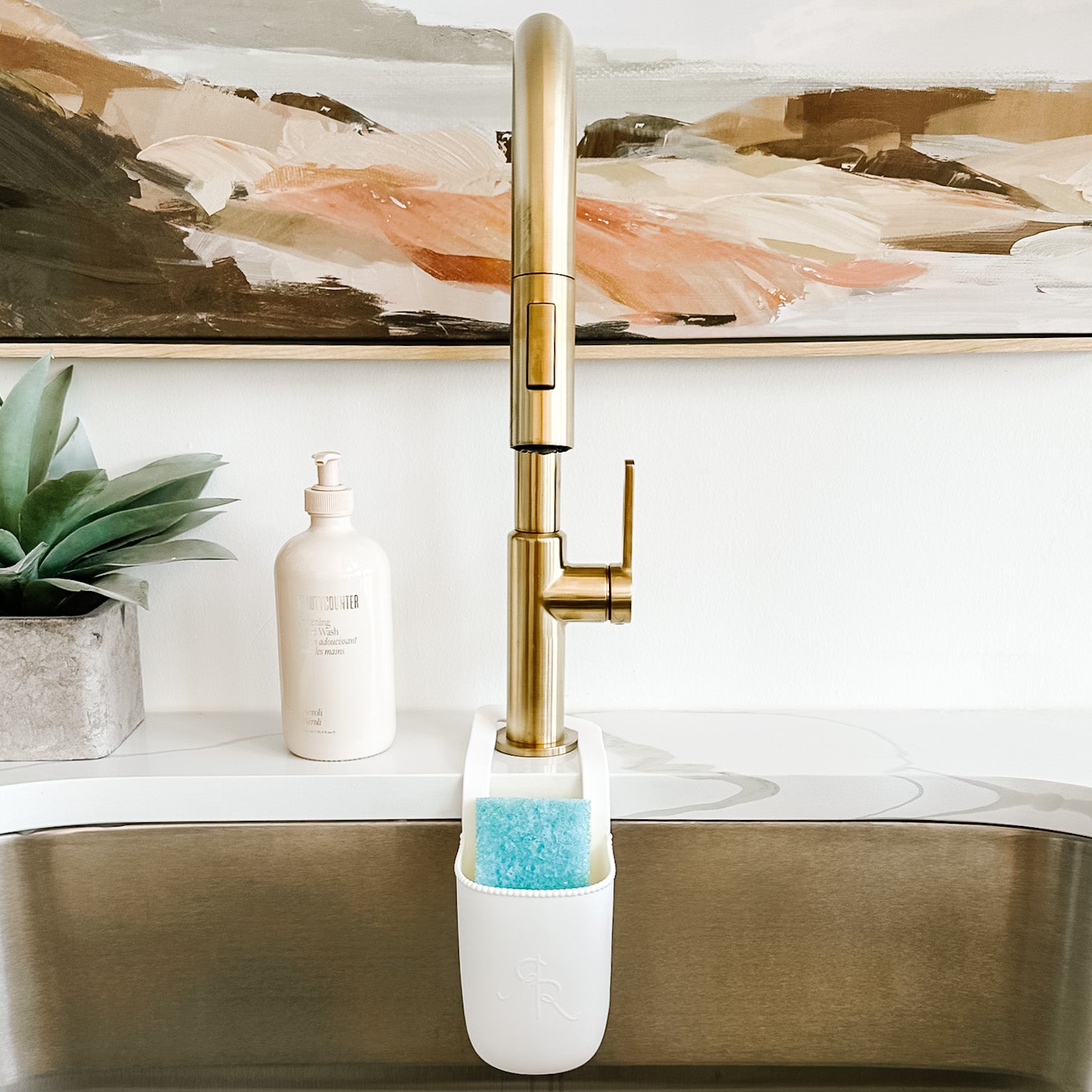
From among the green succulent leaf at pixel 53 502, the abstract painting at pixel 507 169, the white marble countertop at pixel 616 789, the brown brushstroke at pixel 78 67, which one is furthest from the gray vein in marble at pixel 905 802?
the brown brushstroke at pixel 78 67

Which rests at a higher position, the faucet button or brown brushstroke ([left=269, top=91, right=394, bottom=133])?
brown brushstroke ([left=269, top=91, right=394, bottom=133])

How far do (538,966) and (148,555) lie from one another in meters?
0.38

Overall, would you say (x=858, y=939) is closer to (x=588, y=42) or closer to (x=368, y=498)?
(x=368, y=498)

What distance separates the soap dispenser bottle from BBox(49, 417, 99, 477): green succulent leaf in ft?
0.68

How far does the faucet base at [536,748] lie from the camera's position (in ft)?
1.94

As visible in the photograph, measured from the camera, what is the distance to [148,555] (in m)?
0.61

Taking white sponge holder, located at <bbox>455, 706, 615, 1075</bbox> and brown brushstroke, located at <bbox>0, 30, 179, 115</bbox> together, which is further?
brown brushstroke, located at <bbox>0, 30, 179, 115</bbox>

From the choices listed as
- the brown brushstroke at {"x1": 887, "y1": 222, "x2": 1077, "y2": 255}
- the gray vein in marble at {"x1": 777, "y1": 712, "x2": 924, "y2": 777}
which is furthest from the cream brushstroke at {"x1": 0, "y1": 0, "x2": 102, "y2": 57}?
the gray vein in marble at {"x1": 777, "y1": 712, "x2": 924, "y2": 777}

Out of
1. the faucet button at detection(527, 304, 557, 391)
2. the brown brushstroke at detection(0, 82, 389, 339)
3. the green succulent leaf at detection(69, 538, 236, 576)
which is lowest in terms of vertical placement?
the green succulent leaf at detection(69, 538, 236, 576)

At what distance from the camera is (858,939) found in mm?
579

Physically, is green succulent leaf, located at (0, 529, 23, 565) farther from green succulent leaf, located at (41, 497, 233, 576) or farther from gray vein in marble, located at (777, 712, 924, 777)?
gray vein in marble, located at (777, 712, 924, 777)

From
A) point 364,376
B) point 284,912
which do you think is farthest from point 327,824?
point 364,376

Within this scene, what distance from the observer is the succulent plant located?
0.58m

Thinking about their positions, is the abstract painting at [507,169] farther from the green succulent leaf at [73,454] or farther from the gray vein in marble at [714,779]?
the gray vein in marble at [714,779]
